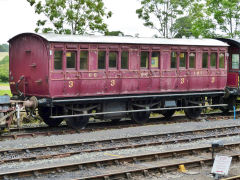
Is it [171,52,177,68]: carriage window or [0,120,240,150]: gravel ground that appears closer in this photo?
[0,120,240,150]: gravel ground

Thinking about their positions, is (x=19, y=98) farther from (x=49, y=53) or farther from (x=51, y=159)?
(x=51, y=159)

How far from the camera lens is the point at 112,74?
18.2 meters

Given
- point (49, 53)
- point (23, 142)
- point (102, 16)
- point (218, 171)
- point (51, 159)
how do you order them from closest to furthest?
point (218, 171) → point (51, 159) → point (23, 142) → point (49, 53) → point (102, 16)

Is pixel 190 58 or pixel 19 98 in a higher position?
pixel 190 58

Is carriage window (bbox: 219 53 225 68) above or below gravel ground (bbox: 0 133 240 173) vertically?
above

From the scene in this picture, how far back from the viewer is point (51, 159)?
12609 millimetres

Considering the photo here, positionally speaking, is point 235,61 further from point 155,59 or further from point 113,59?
point 113,59

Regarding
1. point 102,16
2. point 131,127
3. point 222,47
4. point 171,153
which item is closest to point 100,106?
point 131,127

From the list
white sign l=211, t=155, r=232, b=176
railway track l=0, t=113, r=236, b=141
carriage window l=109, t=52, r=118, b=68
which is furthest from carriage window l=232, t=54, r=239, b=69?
white sign l=211, t=155, r=232, b=176

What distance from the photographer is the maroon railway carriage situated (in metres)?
16.8

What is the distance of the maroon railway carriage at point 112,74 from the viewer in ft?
55.1

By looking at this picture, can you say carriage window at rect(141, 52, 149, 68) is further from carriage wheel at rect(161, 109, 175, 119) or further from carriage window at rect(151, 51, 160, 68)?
carriage wheel at rect(161, 109, 175, 119)

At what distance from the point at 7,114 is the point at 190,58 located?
9103mm

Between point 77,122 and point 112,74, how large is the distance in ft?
7.82
